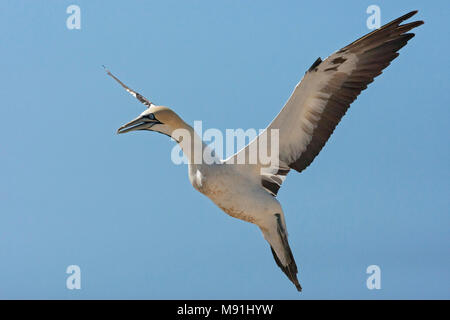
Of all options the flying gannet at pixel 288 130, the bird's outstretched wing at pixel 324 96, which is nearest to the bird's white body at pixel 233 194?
the flying gannet at pixel 288 130

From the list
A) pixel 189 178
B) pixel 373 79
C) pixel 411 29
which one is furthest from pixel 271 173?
pixel 411 29

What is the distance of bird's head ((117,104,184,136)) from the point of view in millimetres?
8672

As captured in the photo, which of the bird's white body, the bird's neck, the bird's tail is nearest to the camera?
the bird's white body

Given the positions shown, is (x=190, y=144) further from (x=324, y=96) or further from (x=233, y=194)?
(x=324, y=96)

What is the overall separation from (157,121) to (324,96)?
2075mm

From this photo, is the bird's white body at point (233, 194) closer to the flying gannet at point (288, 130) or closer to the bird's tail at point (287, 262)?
the flying gannet at point (288, 130)

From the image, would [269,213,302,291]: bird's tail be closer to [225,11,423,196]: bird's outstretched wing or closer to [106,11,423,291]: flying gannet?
[106,11,423,291]: flying gannet

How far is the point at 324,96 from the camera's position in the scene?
8898 mm

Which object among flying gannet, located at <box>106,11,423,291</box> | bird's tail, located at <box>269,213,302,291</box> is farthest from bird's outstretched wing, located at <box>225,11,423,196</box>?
bird's tail, located at <box>269,213,302,291</box>

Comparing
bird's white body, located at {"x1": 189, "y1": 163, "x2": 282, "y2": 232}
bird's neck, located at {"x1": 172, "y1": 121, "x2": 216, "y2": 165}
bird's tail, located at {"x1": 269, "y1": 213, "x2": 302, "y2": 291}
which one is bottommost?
bird's tail, located at {"x1": 269, "y1": 213, "x2": 302, "y2": 291}

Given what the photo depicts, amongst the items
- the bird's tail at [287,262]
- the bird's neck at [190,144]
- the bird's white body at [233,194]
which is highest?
the bird's neck at [190,144]

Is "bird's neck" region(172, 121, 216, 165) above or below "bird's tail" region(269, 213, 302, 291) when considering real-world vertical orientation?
above

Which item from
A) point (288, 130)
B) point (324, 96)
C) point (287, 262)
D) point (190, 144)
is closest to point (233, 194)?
point (190, 144)

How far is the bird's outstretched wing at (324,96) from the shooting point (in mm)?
8672
